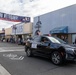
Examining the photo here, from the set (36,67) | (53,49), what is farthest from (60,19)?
(36,67)

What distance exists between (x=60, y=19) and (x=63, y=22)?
34.3 inches

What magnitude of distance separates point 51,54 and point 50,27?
16856mm

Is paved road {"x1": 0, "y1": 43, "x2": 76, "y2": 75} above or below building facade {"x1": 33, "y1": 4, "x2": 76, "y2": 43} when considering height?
below

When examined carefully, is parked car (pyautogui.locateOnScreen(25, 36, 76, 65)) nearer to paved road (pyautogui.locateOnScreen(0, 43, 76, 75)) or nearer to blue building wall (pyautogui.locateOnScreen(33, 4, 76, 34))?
paved road (pyautogui.locateOnScreen(0, 43, 76, 75))

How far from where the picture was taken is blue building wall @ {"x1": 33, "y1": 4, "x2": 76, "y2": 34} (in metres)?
20.4

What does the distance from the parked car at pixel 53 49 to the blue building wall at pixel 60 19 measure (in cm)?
1129

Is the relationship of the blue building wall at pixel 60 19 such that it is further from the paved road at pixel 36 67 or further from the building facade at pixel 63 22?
the paved road at pixel 36 67

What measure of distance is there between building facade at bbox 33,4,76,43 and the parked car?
1120 cm

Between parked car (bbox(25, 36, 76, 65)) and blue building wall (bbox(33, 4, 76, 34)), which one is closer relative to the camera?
parked car (bbox(25, 36, 76, 65))

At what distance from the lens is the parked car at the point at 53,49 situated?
308 inches

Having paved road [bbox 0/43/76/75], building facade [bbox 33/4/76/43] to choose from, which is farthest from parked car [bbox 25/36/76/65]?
building facade [bbox 33/4/76/43]

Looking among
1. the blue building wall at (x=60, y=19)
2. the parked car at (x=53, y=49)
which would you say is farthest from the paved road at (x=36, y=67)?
the blue building wall at (x=60, y=19)

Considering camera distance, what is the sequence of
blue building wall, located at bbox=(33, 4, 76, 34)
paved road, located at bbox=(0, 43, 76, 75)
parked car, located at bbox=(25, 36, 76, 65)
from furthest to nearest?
blue building wall, located at bbox=(33, 4, 76, 34), parked car, located at bbox=(25, 36, 76, 65), paved road, located at bbox=(0, 43, 76, 75)

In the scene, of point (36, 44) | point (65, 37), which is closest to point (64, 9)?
point (65, 37)
